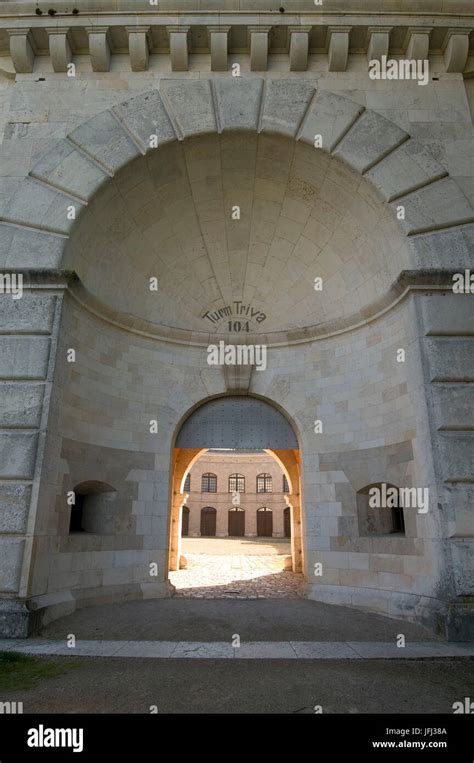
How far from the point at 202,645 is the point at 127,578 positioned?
3904 mm

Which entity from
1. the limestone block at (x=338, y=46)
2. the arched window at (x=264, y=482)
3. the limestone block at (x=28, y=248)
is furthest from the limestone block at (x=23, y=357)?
the arched window at (x=264, y=482)

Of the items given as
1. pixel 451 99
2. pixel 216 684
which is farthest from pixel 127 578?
pixel 451 99

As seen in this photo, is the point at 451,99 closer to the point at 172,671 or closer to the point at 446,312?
the point at 446,312

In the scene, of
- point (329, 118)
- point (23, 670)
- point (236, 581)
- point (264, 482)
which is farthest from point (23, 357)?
point (264, 482)

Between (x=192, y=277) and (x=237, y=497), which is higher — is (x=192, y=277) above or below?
above

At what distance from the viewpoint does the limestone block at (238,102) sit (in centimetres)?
977

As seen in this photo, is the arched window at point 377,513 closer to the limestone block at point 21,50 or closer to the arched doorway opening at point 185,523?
the limestone block at point 21,50

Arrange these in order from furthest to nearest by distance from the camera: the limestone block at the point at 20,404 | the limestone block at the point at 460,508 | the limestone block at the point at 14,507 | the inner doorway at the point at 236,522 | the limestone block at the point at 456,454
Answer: the inner doorway at the point at 236,522 < the limestone block at the point at 20,404 < the limestone block at the point at 456,454 < the limestone block at the point at 14,507 < the limestone block at the point at 460,508

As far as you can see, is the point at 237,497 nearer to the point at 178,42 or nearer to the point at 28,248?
the point at 28,248

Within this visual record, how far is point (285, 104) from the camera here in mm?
9906

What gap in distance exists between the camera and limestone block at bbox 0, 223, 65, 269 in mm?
8562

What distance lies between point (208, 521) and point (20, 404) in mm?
37064

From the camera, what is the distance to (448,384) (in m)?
7.84

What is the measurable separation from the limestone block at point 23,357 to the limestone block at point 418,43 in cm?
1009
